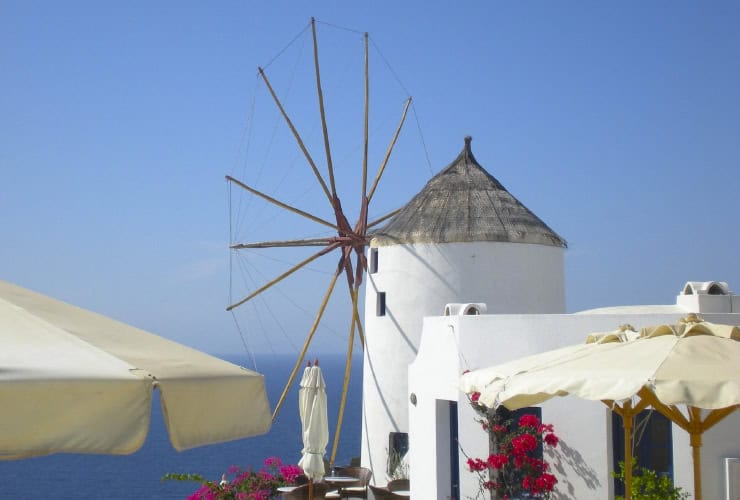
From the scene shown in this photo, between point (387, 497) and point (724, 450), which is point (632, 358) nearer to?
point (724, 450)

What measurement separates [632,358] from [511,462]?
584 centimetres

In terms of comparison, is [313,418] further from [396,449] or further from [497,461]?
[396,449]

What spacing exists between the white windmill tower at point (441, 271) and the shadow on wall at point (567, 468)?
8039mm

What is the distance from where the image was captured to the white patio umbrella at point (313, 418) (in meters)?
14.7

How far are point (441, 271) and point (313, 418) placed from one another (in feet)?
18.3

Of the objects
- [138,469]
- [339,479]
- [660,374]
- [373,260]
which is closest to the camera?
[660,374]

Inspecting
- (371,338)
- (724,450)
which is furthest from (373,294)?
(724,450)

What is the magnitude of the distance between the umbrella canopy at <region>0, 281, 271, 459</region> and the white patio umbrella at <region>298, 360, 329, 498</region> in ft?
32.9

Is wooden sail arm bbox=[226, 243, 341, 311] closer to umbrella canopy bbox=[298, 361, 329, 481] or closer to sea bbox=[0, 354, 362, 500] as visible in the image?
umbrella canopy bbox=[298, 361, 329, 481]

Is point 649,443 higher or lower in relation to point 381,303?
lower

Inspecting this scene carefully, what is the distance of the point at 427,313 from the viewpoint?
1950cm

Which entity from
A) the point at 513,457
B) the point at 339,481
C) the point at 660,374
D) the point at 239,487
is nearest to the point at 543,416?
the point at 513,457

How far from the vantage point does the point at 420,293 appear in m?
19.6

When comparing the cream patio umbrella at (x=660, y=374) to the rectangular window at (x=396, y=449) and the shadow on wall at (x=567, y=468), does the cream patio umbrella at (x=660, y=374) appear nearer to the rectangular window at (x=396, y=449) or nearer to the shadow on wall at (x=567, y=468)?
the shadow on wall at (x=567, y=468)
